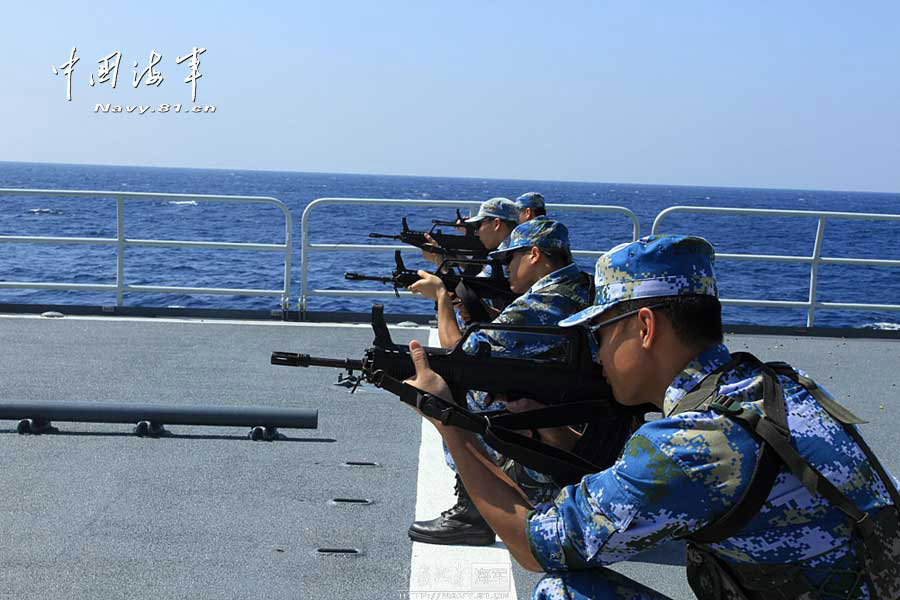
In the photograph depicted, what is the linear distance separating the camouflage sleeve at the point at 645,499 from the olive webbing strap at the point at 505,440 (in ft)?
1.76

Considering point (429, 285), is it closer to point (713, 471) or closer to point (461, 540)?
point (461, 540)

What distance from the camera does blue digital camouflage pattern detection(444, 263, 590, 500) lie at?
4.16 metres

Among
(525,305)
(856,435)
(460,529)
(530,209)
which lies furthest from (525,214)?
(856,435)

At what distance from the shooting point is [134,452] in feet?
19.6

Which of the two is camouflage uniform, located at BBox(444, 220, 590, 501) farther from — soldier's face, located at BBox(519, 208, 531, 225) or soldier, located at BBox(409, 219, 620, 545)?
soldier's face, located at BBox(519, 208, 531, 225)

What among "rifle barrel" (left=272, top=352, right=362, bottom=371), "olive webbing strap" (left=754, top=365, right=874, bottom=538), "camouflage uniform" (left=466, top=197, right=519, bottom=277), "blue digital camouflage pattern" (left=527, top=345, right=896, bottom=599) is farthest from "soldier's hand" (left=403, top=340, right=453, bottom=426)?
"camouflage uniform" (left=466, top=197, right=519, bottom=277)

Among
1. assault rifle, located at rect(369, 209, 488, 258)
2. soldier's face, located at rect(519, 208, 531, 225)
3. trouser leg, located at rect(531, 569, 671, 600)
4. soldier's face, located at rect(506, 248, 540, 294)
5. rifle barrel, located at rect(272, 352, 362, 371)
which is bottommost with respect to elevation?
trouser leg, located at rect(531, 569, 671, 600)

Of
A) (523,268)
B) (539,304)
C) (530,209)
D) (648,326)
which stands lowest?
(539,304)

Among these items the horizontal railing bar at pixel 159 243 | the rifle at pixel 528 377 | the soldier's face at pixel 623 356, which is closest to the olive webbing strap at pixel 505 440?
the rifle at pixel 528 377

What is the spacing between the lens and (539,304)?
4441 millimetres

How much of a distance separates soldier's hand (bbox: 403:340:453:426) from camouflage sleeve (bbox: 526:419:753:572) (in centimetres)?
59

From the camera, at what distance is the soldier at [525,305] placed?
4.23 meters

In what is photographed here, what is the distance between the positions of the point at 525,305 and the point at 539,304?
6 centimetres

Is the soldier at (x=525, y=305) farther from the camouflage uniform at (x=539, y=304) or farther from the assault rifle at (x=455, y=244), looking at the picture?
the assault rifle at (x=455, y=244)
